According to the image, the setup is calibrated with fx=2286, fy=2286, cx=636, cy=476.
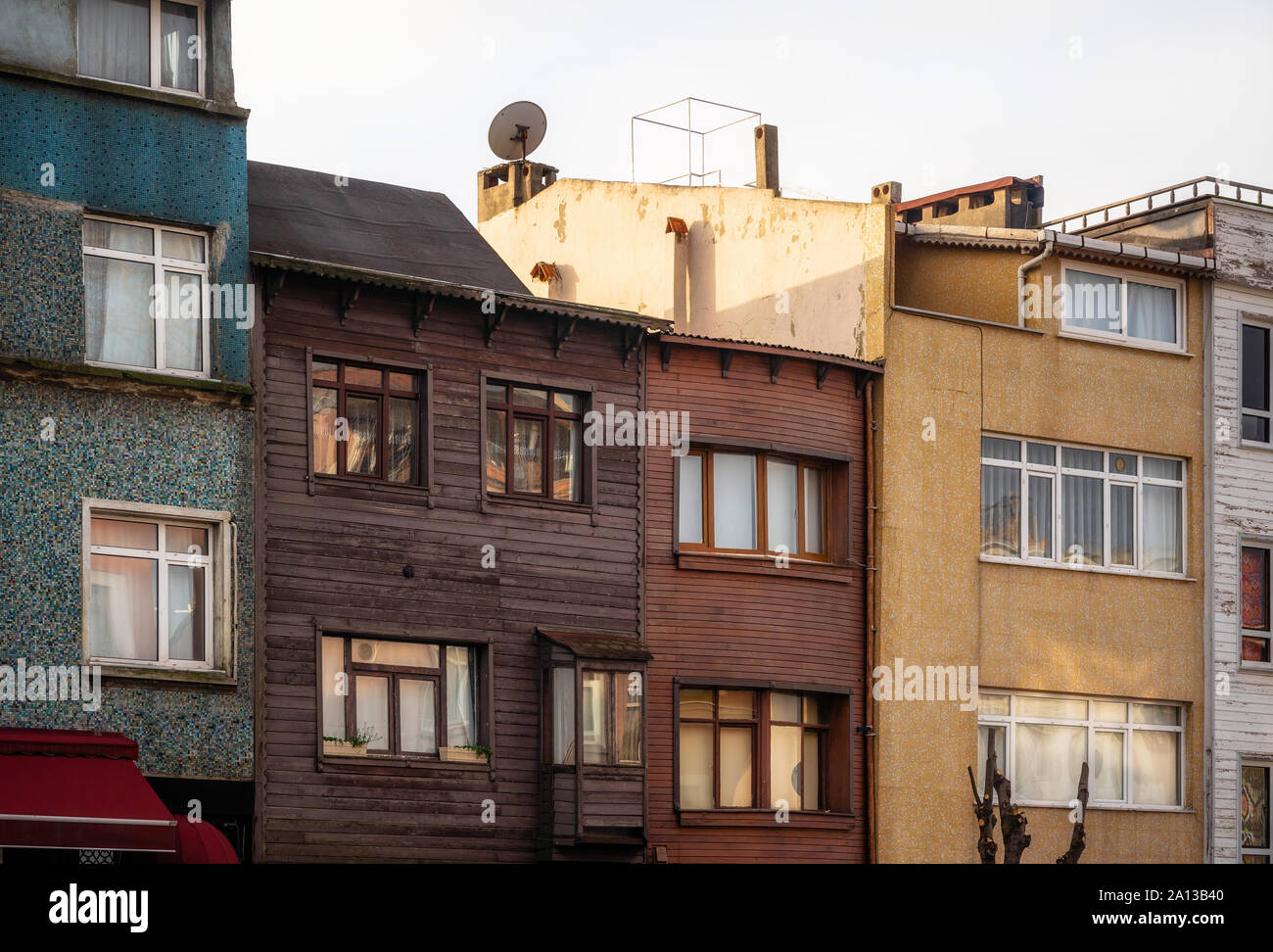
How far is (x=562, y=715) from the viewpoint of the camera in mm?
30984

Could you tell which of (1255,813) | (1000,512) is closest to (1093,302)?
(1000,512)

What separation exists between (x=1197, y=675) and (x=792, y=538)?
25.7ft

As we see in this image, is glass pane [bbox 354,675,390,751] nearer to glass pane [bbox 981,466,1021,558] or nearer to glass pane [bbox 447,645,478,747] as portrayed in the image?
glass pane [bbox 447,645,478,747]

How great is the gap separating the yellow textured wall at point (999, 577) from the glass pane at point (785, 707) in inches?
50.2

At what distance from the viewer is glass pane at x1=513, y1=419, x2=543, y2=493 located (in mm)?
31797

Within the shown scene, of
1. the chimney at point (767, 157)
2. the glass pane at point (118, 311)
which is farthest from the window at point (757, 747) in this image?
the chimney at point (767, 157)

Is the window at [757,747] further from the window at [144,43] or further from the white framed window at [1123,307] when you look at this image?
the window at [144,43]

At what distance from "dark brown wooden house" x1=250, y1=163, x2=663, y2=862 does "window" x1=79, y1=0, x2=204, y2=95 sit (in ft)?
8.67

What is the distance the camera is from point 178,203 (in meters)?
28.7

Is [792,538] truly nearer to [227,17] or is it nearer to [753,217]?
[753,217]

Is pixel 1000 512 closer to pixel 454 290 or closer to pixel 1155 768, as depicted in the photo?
pixel 1155 768

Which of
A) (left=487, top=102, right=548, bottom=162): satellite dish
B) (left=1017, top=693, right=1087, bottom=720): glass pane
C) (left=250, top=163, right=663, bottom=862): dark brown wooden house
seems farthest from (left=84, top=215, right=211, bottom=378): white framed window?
(left=1017, top=693, right=1087, bottom=720): glass pane

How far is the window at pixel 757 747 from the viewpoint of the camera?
32.8 meters
